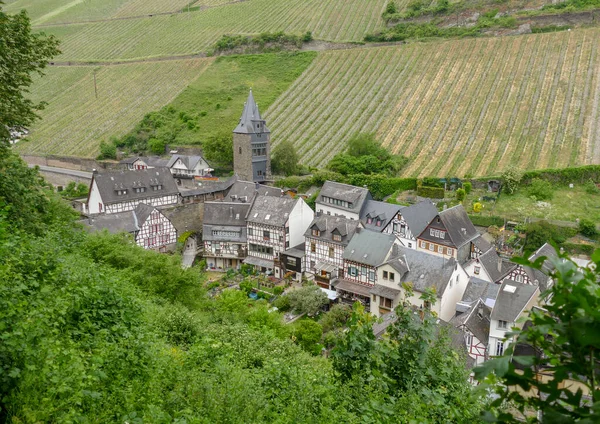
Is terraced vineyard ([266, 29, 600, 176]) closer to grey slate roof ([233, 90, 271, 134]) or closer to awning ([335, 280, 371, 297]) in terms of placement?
grey slate roof ([233, 90, 271, 134])

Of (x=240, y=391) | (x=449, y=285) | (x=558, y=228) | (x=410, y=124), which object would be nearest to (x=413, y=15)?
(x=410, y=124)

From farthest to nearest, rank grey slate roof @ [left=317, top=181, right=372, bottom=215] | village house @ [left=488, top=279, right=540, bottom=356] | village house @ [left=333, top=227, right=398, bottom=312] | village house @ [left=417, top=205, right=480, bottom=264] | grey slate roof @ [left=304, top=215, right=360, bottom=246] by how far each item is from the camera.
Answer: grey slate roof @ [left=317, top=181, right=372, bottom=215], grey slate roof @ [left=304, top=215, right=360, bottom=246], village house @ [left=417, top=205, right=480, bottom=264], village house @ [left=333, top=227, right=398, bottom=312], village house @ [left=488, top=279, right=540, bottom=356]

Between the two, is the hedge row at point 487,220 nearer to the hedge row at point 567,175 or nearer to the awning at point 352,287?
the hedge row at point 567,175

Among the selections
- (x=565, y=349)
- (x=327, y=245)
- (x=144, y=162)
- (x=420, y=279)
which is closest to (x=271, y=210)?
(x=327, y=245)

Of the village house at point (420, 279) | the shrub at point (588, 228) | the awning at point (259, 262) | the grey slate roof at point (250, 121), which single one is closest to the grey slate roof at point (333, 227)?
the awning at point (259, 262)

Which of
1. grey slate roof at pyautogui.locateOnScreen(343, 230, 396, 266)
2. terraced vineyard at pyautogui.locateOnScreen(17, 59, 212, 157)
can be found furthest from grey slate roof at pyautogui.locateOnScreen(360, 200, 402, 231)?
terraced vineyard at pyautogui.locateOnScreen(17, 59, 212, 157)

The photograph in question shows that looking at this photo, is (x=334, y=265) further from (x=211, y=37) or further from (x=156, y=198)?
(x=211, y=37)
